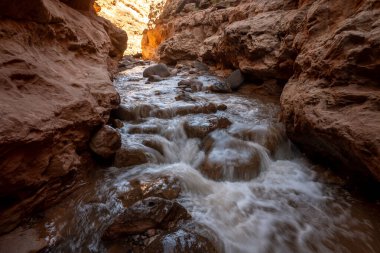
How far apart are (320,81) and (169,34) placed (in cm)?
1723

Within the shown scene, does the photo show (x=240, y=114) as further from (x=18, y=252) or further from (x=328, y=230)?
(x=18, y=252)

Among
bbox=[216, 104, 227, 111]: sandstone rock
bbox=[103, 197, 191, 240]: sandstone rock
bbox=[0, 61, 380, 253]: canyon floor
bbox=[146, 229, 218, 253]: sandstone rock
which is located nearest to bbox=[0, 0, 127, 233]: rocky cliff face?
bbox=[0, 61, 380, 253]: canyon floor

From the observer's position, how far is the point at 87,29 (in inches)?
234

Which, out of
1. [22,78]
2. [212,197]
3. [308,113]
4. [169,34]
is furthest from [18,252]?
[169,34]

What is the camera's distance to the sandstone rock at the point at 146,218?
2.66 metres

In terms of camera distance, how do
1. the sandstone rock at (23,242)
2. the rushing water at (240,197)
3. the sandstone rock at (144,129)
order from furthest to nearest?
the sandstone rock at (144,129) → the rushing water at (240,197) → the sandstone rock at (23,242)

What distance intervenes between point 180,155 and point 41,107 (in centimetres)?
247

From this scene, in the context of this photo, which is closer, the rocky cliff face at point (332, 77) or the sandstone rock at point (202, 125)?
the rocky cliff face at point (332, 77)

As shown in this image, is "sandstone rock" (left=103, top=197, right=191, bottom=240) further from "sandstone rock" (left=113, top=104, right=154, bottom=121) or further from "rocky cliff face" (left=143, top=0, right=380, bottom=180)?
"sandstone rock" (left=113, top=104, right=154, bottom=121)

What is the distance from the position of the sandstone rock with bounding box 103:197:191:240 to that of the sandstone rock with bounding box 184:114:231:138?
94.7 inches

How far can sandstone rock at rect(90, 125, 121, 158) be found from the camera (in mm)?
3863

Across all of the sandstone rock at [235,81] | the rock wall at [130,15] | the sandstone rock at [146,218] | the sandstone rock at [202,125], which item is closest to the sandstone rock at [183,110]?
the sandstone rock at [202,125]

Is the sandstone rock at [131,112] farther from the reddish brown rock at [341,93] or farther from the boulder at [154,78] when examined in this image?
the boulder at [154,78]

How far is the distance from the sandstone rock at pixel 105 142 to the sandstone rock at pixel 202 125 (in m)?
1.71
